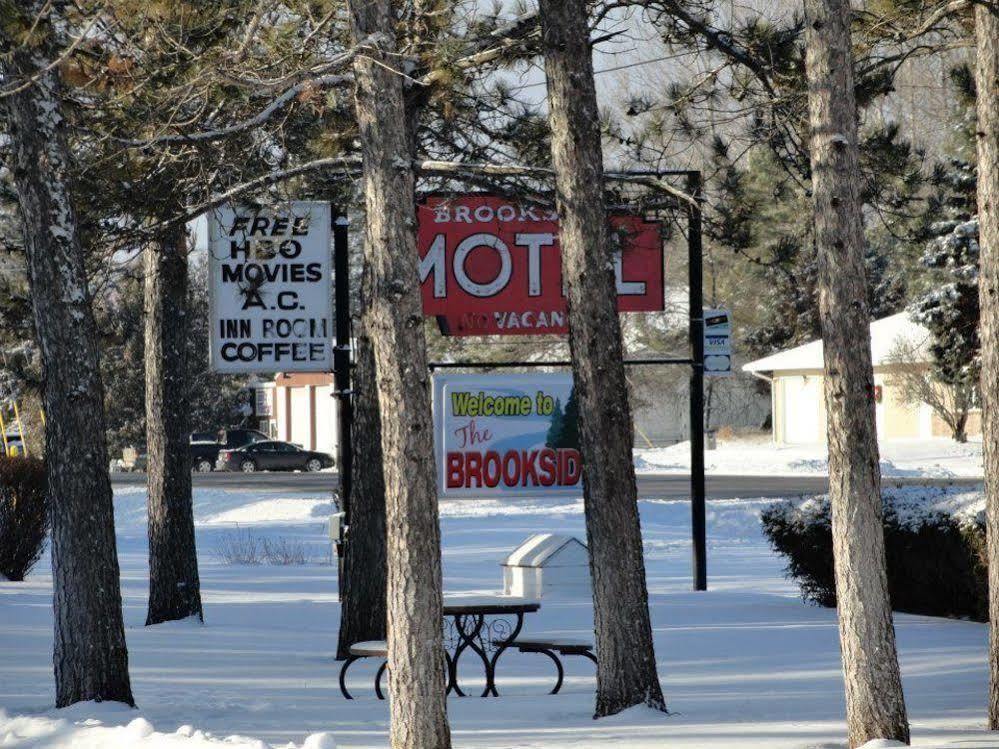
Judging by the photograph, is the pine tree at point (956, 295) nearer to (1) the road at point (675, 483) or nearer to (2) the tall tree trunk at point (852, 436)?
(1) the road at point (675, 483)

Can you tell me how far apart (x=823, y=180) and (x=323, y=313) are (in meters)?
7.50

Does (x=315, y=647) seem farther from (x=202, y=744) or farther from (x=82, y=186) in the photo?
(x=202, y=744)

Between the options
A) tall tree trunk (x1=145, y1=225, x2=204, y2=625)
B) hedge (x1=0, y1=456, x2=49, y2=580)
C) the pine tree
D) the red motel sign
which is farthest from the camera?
the pine tree

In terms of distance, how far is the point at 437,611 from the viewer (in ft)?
24.7

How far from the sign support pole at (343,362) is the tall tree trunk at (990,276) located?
6.55m

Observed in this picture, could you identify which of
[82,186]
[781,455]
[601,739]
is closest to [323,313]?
[82,186]

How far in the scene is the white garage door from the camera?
5312 cm

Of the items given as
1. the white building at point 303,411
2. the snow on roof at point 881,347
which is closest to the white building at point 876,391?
the snow on roof at point 881,347

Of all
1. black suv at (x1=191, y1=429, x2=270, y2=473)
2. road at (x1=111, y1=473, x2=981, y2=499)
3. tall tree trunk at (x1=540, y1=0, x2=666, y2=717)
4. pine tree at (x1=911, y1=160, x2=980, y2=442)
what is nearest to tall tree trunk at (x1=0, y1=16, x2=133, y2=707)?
tall tree trunk at (x1=540, y1=0, x2=666, y2=717)

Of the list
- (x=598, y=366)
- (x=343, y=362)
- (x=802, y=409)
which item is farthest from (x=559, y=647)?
(x=802, y=409)

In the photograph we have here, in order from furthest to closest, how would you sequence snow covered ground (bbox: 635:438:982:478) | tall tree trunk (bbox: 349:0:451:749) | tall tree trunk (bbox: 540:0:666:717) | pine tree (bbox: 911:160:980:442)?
snow covered ground (bbox: 635:438:982:478), pine tree (bbox: 911:160:980:442), tall tree trunk (bbox: 540:0:666:717), tall tree trunk (bbox: 349:0:451:749)

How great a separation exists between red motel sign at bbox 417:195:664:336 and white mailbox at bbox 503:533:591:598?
2.42 metres

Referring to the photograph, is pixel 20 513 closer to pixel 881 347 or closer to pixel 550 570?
pixel 550 570

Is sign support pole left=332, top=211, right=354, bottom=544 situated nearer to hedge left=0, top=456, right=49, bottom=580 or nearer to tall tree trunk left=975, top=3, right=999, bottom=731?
hedge left=0, top=456, right=49, bottom=580
